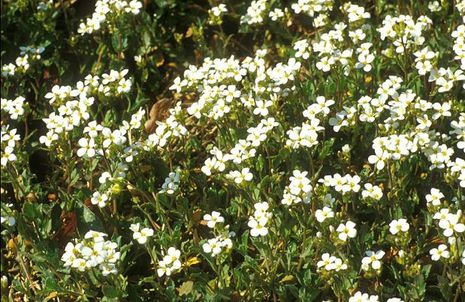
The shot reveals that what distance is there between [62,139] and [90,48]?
1.41 metres

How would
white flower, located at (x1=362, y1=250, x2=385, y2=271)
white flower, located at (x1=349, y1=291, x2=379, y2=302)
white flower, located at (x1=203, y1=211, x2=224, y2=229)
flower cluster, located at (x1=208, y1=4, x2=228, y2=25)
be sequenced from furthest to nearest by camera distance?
flower cluster, located at (x1=208, y1=4, x2=228, y2=25)
white flower, located at (x1=203, y1=211, x2=224, y2=229)
white flower, located at (x1=362, y1=250, x2=385, y2=271)
white flower, located at (x1=349, y1=291, x2=379, y2=302)

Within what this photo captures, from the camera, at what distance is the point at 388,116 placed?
4.31 m

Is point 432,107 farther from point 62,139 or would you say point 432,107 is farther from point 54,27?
point 54,27

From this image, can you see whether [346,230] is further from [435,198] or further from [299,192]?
[435,198]

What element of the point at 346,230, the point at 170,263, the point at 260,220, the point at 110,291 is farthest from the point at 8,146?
the point at 346,230

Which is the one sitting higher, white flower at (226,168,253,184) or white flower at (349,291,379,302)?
white flower at (226,168,253,184)

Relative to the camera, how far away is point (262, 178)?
4039mm

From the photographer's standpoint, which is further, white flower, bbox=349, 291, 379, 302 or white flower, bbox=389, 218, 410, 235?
white flower, bbox=389, 218, 410, 235

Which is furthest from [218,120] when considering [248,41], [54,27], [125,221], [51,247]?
[54,27]

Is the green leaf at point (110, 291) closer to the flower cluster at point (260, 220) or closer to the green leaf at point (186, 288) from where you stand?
the green leaf at point (186, 288)

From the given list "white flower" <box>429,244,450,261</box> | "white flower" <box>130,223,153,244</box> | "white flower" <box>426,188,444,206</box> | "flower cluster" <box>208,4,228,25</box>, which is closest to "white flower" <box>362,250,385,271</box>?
"white flower" <box>429,244,450,261</box>

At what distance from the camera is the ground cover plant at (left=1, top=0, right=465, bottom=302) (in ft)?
12.1

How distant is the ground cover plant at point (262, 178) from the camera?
369 cm

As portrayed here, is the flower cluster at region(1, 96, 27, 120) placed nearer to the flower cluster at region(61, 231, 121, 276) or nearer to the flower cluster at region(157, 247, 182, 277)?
the flower cluster at region(61, 231, 121, 276)
